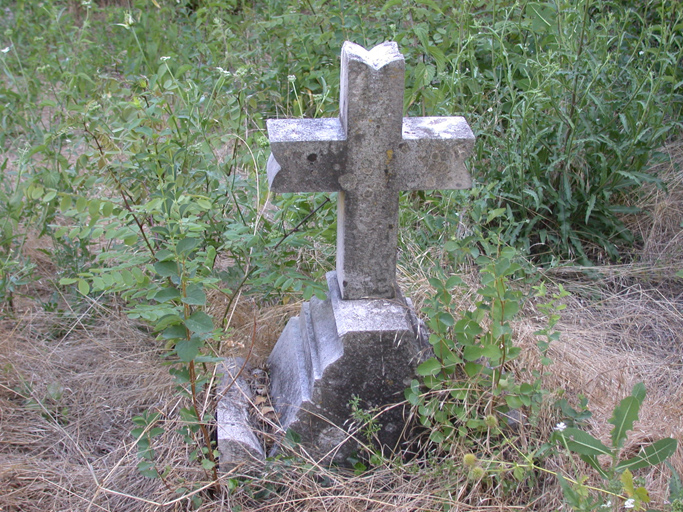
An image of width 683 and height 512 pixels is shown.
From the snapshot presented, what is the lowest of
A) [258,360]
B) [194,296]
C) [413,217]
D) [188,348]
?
[258,360]

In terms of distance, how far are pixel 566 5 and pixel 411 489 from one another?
7.35 ft

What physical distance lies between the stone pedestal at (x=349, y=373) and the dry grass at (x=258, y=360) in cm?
12

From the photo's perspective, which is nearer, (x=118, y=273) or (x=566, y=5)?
(x=118, y=273)

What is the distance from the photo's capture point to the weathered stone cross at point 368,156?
73.0 inches

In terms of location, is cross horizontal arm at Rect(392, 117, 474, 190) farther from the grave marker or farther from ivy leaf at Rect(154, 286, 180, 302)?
ivy leaf at Rect(154, 286, 180, 302)

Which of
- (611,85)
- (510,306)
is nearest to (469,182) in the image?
(510,306)

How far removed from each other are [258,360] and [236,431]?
50 cm

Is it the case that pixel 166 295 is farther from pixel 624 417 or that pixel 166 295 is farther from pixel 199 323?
pixel 624 417

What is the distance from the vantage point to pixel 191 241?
5.76ft

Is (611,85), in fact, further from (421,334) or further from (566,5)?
(421,334)

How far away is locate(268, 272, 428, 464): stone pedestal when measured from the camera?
2.04 meters

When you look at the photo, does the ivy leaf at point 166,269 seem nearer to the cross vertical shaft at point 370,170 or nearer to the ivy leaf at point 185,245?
the ivy leaf at point 185,245

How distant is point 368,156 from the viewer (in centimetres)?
195

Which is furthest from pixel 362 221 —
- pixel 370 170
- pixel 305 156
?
pixel 305 156
